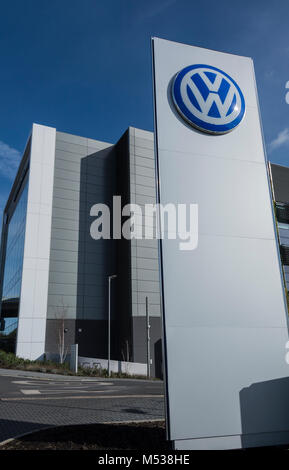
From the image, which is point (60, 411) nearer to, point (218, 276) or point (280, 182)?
point (218, 276)

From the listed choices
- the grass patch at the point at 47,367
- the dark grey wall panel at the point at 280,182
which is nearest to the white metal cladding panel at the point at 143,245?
the grass patch at the point at 47,367

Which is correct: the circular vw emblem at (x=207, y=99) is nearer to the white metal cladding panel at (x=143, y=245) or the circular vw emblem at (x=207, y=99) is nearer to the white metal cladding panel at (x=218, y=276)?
the white metal cladding panel at (x=218, y=276)

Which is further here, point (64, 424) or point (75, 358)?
point (75, 358)

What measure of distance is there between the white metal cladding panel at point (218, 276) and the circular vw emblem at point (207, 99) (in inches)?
6.8

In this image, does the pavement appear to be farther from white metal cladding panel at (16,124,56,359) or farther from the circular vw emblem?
white metal cladding panel at (16,124,56,359)

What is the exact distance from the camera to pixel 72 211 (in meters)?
37.3

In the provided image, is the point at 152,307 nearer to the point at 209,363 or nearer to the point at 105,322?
the point at 105,322

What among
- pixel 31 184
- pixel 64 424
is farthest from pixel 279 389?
pixel 31 184

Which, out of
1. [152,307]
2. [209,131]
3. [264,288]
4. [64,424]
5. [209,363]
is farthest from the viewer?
[152,307]

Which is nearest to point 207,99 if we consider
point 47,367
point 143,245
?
point 47,367

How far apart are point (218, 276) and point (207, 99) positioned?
3802mm

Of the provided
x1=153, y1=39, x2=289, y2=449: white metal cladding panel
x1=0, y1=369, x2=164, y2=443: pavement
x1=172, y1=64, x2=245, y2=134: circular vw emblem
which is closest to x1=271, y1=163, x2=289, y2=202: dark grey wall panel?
x1=0, y1=369, x2=164, y2=443: pavement

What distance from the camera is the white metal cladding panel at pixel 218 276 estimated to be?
19.3 feet

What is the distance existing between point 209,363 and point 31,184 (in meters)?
33.0
